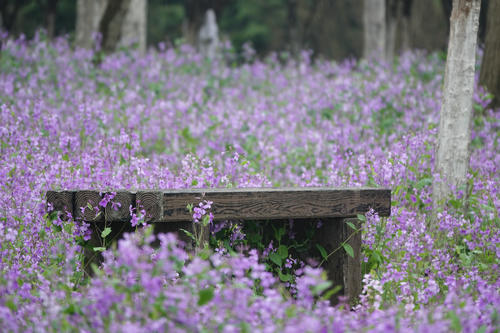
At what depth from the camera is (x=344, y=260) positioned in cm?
402

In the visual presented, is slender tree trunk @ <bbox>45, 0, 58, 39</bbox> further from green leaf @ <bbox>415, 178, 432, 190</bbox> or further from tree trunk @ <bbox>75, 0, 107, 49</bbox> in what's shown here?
green leaf @ <bbox>415, 178, 432, 190</bbox>

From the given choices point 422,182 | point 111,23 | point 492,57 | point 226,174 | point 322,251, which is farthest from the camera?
point 111,23

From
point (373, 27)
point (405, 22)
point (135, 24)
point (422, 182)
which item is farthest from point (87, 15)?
point (422, 182)

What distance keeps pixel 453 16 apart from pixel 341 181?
1677mm

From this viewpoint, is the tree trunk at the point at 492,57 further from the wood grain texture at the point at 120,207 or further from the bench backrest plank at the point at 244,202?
the wood grain texture at the point at 120,207

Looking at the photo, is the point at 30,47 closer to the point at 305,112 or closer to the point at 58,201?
the point at 305,112

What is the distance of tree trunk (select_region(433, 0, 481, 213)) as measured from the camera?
5312 millimetres

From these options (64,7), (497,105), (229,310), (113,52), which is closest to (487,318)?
(229,310)

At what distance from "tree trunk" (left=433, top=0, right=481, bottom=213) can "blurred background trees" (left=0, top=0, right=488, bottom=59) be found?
13362 mm

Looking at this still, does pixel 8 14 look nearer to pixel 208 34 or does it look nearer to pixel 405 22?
pixel 208 34

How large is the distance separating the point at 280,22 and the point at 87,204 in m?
31.4

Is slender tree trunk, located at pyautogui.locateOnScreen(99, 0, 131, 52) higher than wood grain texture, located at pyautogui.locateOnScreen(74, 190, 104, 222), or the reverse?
slender tree trunk, located at pyautogui.locateOnScreen(99, 0, 131, 52)

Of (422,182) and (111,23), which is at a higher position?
(111,23)

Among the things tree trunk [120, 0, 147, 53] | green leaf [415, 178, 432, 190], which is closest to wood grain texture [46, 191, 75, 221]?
green leaf [415, 178, 432, 190]
